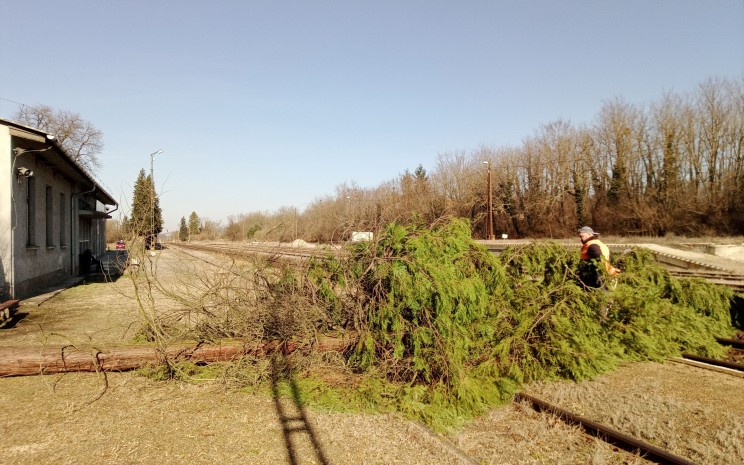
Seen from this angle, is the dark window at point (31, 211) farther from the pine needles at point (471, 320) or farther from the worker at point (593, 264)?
the worker at point (593, 264)

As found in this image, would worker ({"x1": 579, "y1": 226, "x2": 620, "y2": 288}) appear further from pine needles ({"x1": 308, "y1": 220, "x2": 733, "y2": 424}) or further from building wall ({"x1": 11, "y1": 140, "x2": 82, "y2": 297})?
building wall ({"x1": 11, "y1": 140, "x2": 82, "y2": 297})

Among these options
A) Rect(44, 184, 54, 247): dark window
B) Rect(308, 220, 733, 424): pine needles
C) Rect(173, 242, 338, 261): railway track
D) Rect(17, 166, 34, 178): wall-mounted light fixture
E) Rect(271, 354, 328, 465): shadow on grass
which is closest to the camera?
Rect(271, 354, 328, 465): shadow on grass

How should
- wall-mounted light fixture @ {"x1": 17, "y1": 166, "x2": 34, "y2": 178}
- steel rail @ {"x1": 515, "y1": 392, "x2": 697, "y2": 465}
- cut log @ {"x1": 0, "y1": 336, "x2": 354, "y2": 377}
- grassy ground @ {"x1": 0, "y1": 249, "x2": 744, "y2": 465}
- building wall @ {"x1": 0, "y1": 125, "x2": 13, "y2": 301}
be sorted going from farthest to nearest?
wall-mounted light fixture @ {"x1": 17, "y1": 166, "x2": 34, "y2": 178} → building wall @ {"x1": 0, "y1": 125, "x2": 13, "y2": 301} → cut log @ {"x1": 0, "y1": 336, "x2": 354, "y2": 377} → grassy ground @ {"x1": 0, "y1": 249, "x2": 744, "y2": 465} → steel rail @ {"x1": 515, "y1": 392, "x2": 697, "y2": 465}

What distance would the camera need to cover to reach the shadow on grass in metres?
4.60

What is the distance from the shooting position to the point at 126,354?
6.56 meters

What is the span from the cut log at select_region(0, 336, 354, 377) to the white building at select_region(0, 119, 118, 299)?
6.73 metres

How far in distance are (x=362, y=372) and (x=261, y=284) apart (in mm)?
2368

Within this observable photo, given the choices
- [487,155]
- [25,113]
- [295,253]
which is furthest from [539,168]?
[25,113]

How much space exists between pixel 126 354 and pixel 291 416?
2.82 m

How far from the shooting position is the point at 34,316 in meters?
10.9

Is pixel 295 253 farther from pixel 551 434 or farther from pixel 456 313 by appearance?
pixel 551 434

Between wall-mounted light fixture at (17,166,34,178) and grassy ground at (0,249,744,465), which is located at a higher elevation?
wall-mounted light fixture at (17,166,34,178)

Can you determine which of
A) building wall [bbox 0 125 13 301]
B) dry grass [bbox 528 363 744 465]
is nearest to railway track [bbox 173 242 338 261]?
dry grass [bbox 528 363 744 465]

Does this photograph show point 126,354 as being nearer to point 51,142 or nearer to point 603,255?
point 603,255
